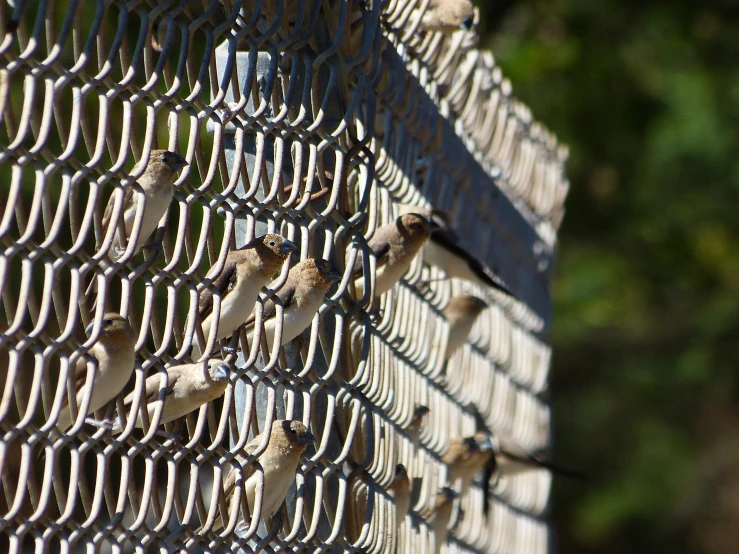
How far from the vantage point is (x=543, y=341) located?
209 inches

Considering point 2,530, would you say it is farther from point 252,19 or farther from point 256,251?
point 252,19

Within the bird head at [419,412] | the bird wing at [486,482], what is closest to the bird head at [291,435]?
the bird head at [419,412]

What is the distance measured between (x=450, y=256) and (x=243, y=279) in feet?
4.76

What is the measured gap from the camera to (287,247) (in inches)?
89.0

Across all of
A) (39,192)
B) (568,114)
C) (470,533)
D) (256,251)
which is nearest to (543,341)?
(470,533)

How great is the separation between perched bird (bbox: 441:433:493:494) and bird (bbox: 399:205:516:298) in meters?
0.51

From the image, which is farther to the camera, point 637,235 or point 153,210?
point 637,235

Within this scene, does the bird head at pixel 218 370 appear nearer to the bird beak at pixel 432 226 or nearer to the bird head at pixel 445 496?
the bird beak at pixel 432 226

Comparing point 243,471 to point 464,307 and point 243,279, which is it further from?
point 464,307

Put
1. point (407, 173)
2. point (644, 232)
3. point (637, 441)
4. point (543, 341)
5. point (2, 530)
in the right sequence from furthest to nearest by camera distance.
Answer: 1. point (637, 441)
2. point (644, 232)
3. point (543, 341)
4. point (407, 173)
5. point (2, 530)

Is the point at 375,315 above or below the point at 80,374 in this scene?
above

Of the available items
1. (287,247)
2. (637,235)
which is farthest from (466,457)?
(637,235)

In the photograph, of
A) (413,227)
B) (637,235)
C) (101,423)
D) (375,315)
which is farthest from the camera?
(637,235)

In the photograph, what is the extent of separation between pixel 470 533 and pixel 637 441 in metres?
9.56
